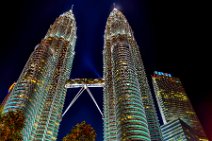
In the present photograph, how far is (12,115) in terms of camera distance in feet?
110

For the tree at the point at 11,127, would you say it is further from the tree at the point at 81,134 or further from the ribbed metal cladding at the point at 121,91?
the ribbed metal cladding at the point at 121,91

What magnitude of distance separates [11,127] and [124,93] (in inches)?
2944

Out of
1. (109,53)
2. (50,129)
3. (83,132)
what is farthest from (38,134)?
(83,132)

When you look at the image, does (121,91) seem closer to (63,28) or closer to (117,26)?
(117,26)

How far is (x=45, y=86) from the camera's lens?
11588 cm

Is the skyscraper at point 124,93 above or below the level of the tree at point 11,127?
above

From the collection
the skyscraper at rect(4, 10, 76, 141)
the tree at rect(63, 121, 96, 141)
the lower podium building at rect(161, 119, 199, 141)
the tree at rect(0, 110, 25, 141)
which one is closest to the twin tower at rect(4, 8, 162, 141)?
the skyscraper at rect(4, 10, 76, 141)

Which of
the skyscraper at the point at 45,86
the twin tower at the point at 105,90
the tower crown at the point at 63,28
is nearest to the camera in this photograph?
the twin tower at the point at 105,90

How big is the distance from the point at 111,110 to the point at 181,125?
6203 cm

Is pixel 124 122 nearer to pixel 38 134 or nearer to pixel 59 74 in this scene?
pixel 38 134

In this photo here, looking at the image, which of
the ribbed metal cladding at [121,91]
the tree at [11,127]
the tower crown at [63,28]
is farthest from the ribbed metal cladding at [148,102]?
the tree at [11,127]

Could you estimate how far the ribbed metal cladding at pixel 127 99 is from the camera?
9325 cm

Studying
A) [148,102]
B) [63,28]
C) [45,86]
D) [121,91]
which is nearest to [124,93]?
[121,91]

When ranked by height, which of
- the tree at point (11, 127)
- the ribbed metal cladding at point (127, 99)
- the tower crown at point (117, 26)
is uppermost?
the tower crown at point (117, 26)
